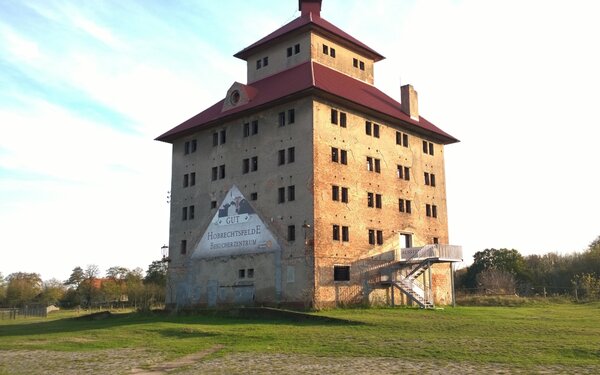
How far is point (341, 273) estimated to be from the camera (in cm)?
3822

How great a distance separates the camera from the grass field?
1634 centimetres

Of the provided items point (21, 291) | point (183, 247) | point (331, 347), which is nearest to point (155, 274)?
point (21, 291)

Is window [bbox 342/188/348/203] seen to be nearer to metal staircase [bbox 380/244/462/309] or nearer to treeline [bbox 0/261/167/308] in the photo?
metal staircase [bbox 380/244/462/309]

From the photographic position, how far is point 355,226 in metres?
39.5

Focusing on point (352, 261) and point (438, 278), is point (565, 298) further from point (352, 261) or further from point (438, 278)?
point (352, 261)

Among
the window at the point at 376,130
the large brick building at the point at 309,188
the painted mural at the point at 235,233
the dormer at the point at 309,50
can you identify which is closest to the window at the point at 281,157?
the large brick building at the point at 309,188

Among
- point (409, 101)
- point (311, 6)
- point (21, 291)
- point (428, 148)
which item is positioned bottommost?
point (21, 291)

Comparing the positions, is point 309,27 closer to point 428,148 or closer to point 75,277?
point 428,148

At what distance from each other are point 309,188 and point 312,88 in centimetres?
676

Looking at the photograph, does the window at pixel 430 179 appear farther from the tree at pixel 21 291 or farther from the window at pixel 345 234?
the tree at pixel 21 291

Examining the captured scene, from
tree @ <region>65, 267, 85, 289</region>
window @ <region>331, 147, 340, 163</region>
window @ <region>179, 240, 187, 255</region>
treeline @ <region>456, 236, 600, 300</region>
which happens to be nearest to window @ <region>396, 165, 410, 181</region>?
window @ <region>331, 147, 340, 163</region>

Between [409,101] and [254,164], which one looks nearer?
[254,164]

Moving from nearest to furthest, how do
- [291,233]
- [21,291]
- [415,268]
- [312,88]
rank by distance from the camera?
[312,88] < [291,233] < [415,268] < [21,291]

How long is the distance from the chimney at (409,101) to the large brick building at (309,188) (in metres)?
0.12
